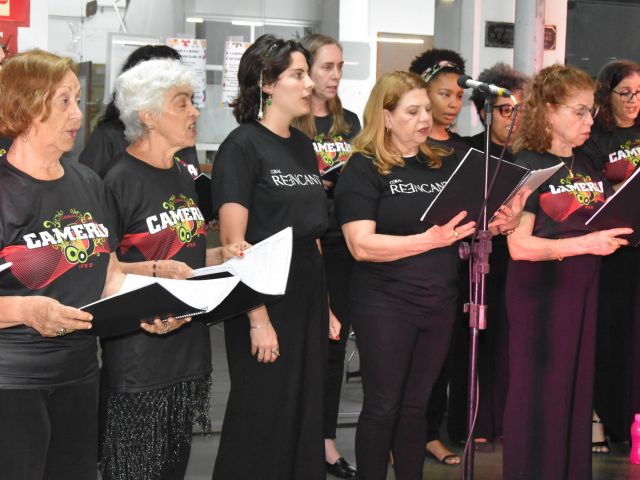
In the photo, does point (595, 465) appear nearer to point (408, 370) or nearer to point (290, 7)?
point (408, 370)

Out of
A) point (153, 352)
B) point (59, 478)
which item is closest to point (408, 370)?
point (153, 352)

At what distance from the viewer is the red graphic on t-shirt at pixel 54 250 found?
2.34m

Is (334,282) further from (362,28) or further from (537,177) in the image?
(362,28)

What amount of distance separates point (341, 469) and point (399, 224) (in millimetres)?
1224

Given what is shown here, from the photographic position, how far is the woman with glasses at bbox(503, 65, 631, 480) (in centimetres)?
359

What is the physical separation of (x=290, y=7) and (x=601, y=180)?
2363 mm

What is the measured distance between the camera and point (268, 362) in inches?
131

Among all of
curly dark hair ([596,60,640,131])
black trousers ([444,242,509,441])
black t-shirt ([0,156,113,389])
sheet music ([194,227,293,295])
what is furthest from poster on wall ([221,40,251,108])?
black t-shirt ([0,156,113,389])

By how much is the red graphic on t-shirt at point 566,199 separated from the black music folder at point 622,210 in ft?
0.32

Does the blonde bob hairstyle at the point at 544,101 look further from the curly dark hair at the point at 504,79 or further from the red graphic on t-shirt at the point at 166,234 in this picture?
the red graphic on t-shirt at the point at 166,234

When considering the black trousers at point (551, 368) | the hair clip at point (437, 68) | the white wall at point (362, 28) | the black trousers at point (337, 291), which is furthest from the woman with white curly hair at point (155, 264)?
the white wall at point (362, 28)

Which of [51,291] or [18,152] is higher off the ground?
[18,152]

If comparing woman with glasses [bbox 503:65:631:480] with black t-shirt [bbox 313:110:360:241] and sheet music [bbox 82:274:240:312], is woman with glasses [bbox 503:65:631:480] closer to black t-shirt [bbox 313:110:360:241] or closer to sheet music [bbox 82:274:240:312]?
black t-shirt [bbox 313:110:360:241]

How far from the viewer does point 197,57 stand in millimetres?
5332
